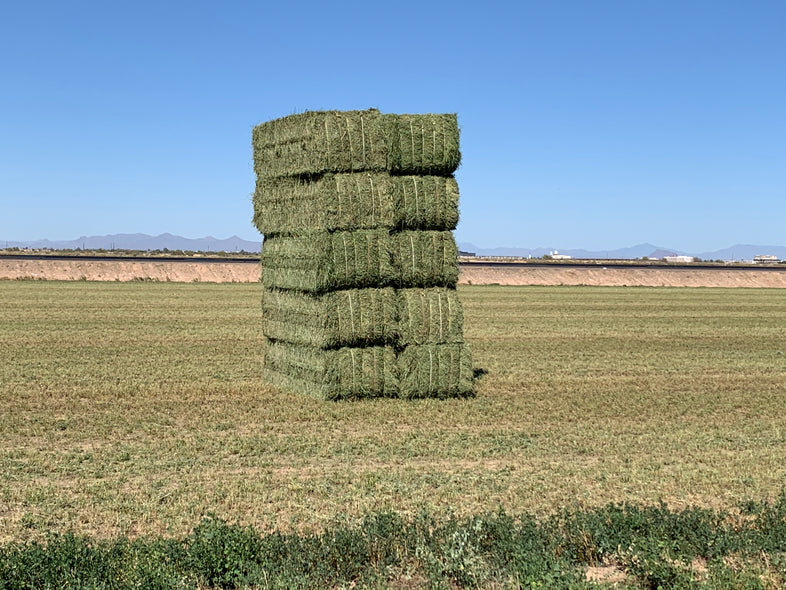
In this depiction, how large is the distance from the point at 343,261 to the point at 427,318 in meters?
1.90

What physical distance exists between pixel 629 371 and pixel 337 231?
832 cm

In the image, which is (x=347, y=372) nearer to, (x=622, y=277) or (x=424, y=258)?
(x=424, y=258)

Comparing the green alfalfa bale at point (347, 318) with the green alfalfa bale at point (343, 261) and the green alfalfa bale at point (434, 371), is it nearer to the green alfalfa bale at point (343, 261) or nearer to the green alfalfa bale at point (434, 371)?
the green alfalfa bale at point (343, 261)

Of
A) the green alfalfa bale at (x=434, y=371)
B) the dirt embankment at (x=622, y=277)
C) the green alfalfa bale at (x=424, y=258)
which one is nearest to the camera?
the green alfalfa bale at (x=434, y=371)

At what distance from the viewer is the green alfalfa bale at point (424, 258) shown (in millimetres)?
17141

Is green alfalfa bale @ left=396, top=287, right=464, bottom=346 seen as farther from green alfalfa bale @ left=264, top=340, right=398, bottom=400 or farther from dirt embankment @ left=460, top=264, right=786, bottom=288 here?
dirt embankment @ left=460, top=264, right=786, bottom=288

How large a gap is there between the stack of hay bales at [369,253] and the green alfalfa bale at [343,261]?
18 millimetres

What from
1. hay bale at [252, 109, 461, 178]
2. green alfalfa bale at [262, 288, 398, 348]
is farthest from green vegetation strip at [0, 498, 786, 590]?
hay bale at [252, 109, 461, 178]

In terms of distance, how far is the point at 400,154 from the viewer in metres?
17.0

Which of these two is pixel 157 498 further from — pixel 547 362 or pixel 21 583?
pixel 547 362

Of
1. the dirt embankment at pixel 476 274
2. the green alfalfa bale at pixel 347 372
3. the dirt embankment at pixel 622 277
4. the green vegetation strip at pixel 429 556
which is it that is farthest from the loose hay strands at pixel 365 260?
A: the dirt embankment at pixel 622 277

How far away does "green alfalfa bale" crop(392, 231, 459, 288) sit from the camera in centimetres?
1714

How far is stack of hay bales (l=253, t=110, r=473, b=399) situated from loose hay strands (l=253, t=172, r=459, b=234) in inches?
0.7

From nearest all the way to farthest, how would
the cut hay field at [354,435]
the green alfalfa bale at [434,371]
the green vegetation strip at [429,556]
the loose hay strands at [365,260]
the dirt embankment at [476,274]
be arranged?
the green vegetation strip at [429,556] → the cut hay field at [354,435] → the loose hay strands at [365,260] → the green alfalfa bale at [434,371] → the dirt embankment at [476,274]
